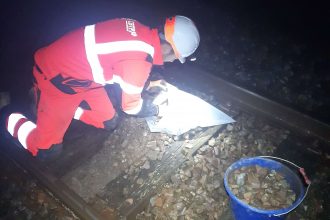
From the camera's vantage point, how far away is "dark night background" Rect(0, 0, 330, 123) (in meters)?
5.32

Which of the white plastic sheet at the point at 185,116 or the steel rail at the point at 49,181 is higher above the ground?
the white plastic sheet at the point at 185,116

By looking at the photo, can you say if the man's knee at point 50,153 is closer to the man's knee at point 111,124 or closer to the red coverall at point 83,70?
the red coverall at point 83,70

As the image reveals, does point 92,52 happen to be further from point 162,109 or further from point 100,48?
point 162,109

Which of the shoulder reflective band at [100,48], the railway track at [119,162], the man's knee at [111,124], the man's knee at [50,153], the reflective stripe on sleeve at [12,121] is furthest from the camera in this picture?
the man's knee at [111,124]

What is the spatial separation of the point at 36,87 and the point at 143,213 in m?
2.00

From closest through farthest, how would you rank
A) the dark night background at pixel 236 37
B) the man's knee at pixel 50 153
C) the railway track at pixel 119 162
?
1. the railway track at pixel 119 162
2. the man's knee at pixel 50 153
3. the dark night background at pixel 236 37

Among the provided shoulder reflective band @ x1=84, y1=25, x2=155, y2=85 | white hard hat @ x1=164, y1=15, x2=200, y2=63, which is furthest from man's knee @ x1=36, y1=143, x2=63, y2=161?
white hard hat @ x1=164, y1=15, x2=200, y2=63

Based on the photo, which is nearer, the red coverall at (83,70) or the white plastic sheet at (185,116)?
the red coverall at (83,70)

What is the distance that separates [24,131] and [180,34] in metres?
2.37

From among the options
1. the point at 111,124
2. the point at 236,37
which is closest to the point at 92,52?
the point at 111,124

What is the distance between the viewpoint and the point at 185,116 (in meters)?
4.69

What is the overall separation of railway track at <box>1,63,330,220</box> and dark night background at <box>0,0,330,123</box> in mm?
328

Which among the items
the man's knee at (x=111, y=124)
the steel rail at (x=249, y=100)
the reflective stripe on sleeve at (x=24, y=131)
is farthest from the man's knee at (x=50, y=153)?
the steel rail at (x=249, y=100)

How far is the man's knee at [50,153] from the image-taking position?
4.34 metres
